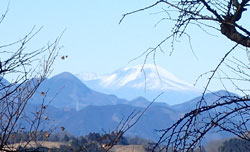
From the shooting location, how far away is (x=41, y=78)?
7.39m

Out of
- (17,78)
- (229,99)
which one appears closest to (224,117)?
(229,99)

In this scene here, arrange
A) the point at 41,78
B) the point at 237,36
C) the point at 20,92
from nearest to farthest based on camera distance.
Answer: the point at 237,36 → the point at 20,92 → the point at 41,78

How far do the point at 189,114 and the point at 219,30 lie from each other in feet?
2.33

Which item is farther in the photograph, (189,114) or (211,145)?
(211,145)

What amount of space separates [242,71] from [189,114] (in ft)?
2.37

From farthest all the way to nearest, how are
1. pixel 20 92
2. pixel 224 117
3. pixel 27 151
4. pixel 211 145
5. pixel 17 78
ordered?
pixel 211 145 < pixel 20 92 < pixel 17 78 < pixel 27 151 < pixel 224 117

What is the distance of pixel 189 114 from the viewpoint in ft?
11.8

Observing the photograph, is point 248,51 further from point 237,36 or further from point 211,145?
point 211,145

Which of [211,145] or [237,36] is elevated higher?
[211,145]

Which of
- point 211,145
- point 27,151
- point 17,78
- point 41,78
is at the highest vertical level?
point 211,145

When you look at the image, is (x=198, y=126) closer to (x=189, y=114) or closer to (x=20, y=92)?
(x=189, y=114)

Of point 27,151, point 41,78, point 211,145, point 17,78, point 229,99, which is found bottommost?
point 27,151

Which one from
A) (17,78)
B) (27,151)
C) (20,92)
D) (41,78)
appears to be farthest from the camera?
(41,78)

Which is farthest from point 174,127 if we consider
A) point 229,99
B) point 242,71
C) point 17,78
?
point 17,78
